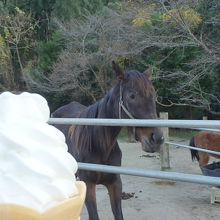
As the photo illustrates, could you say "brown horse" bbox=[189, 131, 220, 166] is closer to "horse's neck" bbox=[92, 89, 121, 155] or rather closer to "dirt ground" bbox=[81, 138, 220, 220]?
"dirt ground" bbox=[81, 138, 220, 220]

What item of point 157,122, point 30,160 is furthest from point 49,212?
point 157,122

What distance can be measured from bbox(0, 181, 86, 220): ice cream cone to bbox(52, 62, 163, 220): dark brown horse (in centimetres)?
155

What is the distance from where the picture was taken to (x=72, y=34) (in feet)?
37.7

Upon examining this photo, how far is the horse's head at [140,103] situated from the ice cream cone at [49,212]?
1.51m

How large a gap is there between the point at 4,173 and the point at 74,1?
1818 centimetres

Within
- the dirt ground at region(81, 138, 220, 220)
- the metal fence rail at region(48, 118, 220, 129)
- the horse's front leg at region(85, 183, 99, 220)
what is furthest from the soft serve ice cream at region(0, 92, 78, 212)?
the dirt ground at region(81, 138, 220, 220)

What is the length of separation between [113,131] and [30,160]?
189 cm

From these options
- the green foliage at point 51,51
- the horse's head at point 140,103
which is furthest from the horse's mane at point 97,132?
the green foliage at point 51,51

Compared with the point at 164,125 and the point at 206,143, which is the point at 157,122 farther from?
the point at 206,143

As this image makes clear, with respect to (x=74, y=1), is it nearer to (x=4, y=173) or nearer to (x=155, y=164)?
(x=155, y=164)

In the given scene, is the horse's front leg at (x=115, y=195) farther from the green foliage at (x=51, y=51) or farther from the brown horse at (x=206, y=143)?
the green foliage at (x=51, y=51)

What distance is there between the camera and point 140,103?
86.4 inches

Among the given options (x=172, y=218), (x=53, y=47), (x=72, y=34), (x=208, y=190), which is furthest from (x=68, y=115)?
(x=53, y=47)

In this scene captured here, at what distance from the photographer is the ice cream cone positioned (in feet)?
1.56
